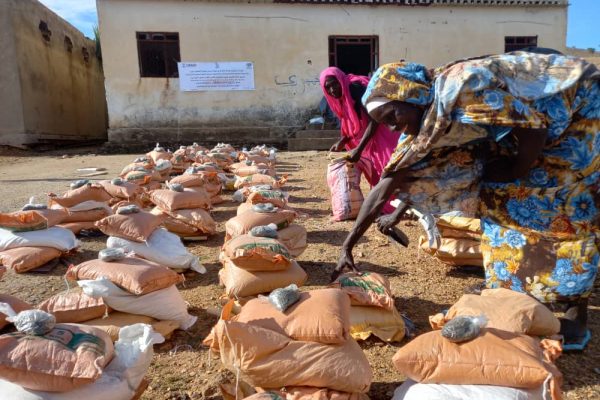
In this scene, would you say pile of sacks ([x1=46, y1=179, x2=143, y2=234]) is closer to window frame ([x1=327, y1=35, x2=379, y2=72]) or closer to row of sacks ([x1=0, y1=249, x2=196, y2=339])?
row of sacks ([x1=0, y1=249, x2=196, y2=339])

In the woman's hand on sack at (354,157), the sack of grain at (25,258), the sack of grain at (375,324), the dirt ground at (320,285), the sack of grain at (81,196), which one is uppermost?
the woman's hand on sack at (354,157)

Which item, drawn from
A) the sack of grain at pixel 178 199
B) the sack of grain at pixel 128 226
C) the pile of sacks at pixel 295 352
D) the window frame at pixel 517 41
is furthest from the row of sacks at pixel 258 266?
the window frame at pixel 517 41

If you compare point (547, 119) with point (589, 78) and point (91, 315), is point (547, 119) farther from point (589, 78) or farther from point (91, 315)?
point (91, 315)

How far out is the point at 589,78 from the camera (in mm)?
1931

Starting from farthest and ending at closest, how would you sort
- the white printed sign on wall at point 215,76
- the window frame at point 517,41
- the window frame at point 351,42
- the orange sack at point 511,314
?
1. the window frame at point 517,41
2. the window frame at point 351,42
3. the white printed sign on wall at point 215,76
4. the orange sack at point 511,314

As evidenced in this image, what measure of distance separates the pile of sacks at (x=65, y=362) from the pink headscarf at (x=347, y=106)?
3199mm

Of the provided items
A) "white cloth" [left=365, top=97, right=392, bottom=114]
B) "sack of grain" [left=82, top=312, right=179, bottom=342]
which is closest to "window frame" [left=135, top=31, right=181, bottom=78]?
"sack of grain" [left=82, top=312, right=179, bottom=342]

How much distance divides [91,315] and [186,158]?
5.71 metres

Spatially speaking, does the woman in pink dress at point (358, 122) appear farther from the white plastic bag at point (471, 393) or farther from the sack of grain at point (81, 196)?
the white plastic bag at point (471, 393)

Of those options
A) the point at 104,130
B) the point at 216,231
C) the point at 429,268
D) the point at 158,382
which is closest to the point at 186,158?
the point at 216,231

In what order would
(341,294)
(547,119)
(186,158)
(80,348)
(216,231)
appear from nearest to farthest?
(80,348) < (341,294) < (547,119) < (216,231) < (186,158)

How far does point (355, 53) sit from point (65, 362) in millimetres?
15743

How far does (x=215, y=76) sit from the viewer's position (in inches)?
507

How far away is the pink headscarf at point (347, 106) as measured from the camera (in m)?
4.27
